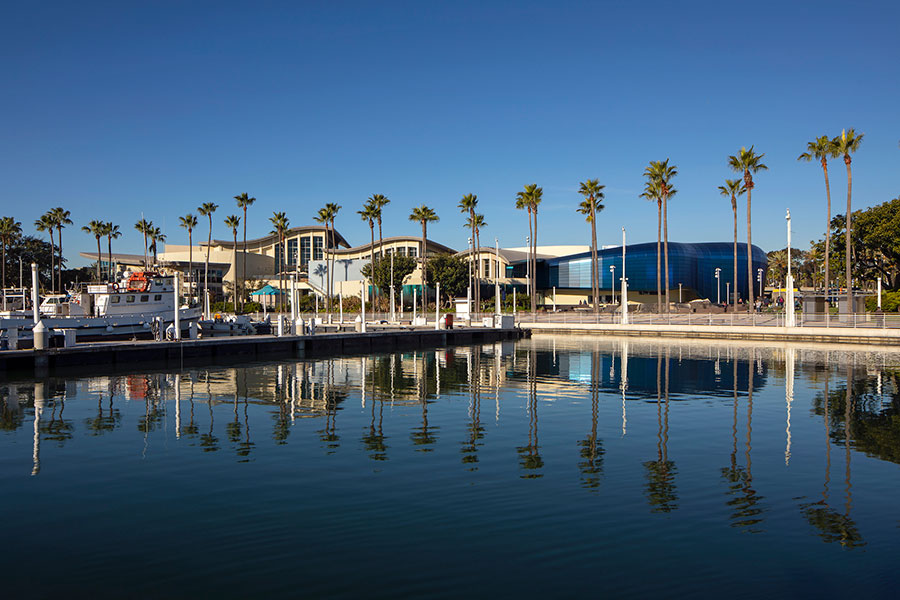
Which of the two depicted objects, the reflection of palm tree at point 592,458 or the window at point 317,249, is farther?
the window at point 317,249

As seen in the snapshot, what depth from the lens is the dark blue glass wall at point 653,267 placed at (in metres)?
132

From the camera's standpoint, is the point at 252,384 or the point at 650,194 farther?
the point at 650,194

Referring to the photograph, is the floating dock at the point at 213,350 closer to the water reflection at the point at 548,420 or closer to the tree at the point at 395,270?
the water reflection at the point at 548,420

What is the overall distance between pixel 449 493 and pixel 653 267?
122927mm

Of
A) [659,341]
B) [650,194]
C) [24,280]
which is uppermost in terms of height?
[650,194]

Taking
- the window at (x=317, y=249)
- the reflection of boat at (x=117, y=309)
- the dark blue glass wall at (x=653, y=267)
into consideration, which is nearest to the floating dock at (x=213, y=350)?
the reflection of boat at (x=117, y=309)

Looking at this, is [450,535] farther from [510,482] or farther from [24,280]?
[24,280]

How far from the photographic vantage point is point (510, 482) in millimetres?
13844

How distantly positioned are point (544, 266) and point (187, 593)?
131220mm

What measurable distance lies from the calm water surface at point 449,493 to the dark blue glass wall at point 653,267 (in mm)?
106615

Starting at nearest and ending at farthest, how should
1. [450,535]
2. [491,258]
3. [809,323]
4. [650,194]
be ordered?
[450,535] → [809,323] → [650,194] → [491,258]

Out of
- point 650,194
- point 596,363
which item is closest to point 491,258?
point 650,194

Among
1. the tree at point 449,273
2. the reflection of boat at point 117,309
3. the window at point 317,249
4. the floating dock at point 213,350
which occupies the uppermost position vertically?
the window at point 317,249

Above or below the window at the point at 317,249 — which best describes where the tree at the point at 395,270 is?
below
